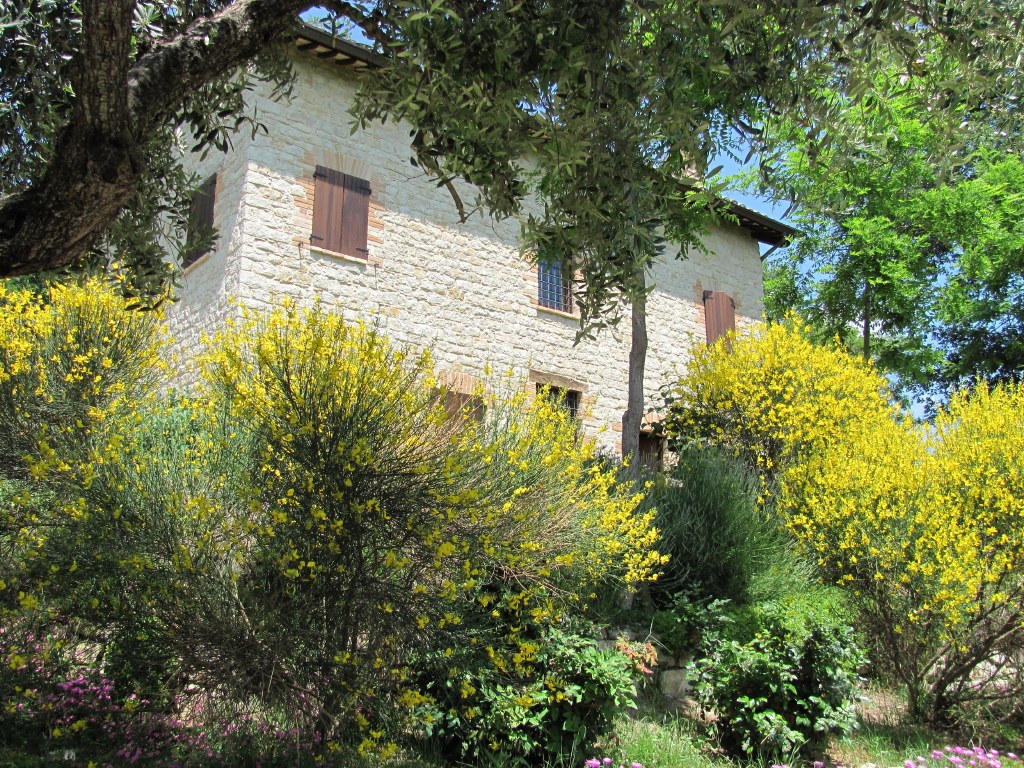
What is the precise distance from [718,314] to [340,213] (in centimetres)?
760

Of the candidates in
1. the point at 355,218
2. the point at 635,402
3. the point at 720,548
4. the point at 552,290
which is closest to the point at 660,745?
the point at 720,548

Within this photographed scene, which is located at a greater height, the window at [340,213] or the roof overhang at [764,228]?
the roof overhang at [764,228]

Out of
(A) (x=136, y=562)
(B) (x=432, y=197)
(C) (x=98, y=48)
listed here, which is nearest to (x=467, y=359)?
(B) (x=432, y=197)

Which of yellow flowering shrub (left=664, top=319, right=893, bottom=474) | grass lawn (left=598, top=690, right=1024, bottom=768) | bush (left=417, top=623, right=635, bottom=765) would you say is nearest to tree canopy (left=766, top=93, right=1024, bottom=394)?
yellow flowering shrub (left=664, top=319, right=893, bottom=474)

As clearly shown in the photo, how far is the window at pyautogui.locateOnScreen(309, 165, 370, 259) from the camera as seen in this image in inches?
404

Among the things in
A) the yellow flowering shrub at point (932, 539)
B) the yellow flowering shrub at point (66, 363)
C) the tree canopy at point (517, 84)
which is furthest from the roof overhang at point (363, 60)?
the yellow flowering shrub at point (932, 539)

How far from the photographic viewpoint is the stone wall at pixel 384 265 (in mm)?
9820

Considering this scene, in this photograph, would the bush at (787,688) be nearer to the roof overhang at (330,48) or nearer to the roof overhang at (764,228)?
the roof overhang at (330,48)

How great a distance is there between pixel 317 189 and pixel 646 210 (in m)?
7.12

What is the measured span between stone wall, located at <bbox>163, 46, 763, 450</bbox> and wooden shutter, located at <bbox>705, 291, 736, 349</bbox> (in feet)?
6.07

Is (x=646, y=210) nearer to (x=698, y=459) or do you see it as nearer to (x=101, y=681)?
(x=101, y=681)

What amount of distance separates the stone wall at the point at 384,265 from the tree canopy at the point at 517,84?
15.4ft

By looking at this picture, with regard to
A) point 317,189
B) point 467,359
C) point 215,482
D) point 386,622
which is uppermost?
point 317,189

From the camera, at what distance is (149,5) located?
463cm
